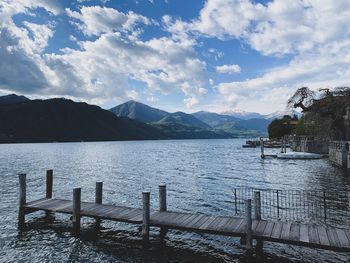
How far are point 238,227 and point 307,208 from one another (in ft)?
38.9

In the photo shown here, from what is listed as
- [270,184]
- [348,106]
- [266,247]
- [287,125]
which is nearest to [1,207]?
[266,247]

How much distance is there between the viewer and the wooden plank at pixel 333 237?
41.3 ft

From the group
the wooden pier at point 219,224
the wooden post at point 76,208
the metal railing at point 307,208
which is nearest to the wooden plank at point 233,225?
the wooden pier at point 219,224

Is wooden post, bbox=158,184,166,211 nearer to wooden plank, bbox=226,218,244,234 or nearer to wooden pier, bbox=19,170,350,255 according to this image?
wooden pier, bbox=19,170,350,255

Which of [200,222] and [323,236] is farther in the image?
[200,222]

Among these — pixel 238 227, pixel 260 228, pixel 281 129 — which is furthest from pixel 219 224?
pixel 281 129

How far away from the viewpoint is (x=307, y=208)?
2386 centimetres

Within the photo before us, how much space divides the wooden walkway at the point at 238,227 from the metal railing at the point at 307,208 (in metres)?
3.96

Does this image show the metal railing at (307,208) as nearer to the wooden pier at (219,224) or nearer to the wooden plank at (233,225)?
the wooden plank at (233,225)

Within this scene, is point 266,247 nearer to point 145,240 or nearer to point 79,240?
point 145,240

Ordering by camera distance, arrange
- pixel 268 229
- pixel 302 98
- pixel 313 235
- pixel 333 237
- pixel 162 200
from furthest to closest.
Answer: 1. pixel 302 98
2. pixel 162 200
3. pixel 268 229
4. pixel 313 235
5. pixel 333 237

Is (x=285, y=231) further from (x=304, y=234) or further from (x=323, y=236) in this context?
(x=323, y=236)

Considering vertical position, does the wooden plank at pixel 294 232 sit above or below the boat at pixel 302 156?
below

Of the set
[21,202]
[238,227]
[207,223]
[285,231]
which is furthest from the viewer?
[21,202]
